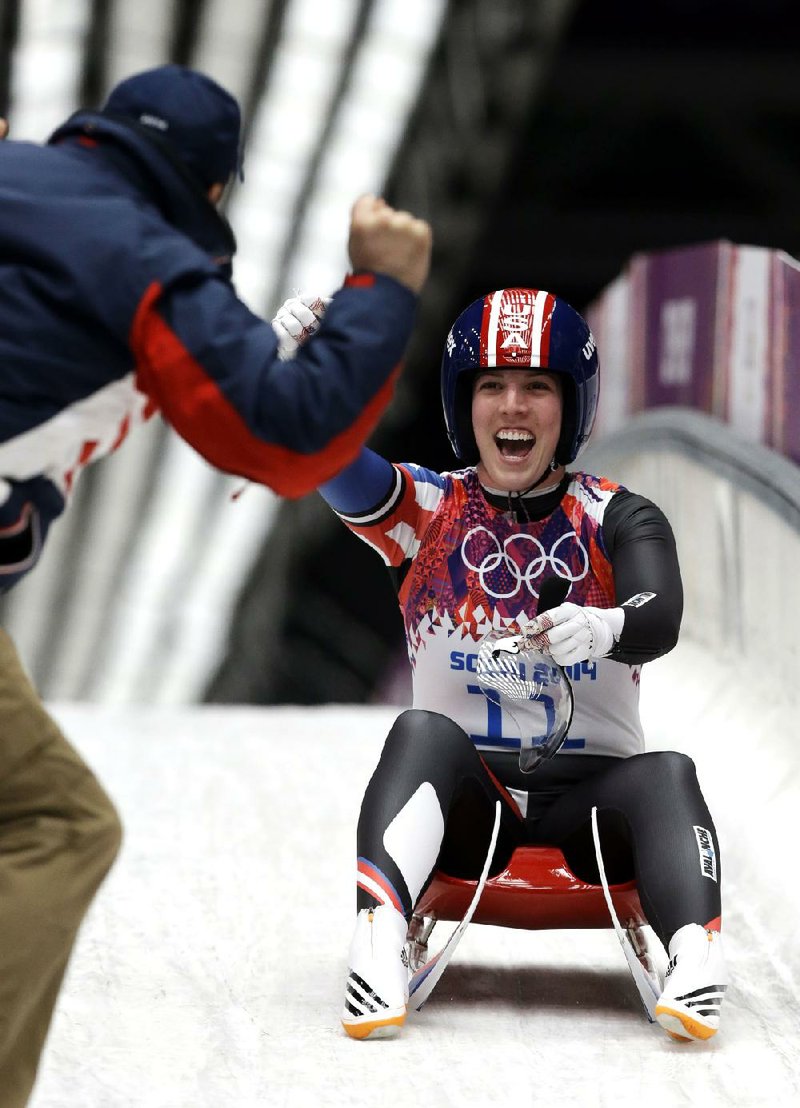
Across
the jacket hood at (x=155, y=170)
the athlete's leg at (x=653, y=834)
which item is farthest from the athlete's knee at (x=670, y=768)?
the jacket hood at (x=155, y=170)

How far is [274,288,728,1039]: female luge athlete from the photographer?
281cm

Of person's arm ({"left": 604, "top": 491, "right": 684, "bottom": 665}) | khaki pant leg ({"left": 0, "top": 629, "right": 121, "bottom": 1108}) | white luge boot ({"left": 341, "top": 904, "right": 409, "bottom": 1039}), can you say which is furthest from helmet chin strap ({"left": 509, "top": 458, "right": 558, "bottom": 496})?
khaki pant leg ({"left": 0, "top": 629, "right": 121, "bottom": 1108})

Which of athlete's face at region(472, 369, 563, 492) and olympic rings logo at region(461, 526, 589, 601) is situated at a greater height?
athlete's face at region(472, 369, 563, 492)

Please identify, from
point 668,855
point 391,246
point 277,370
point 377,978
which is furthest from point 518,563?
point 277,370

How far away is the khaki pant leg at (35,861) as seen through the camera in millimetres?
2002

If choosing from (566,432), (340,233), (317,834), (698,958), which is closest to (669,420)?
(317,834)

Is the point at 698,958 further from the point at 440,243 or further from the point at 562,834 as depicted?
the point at 440,243

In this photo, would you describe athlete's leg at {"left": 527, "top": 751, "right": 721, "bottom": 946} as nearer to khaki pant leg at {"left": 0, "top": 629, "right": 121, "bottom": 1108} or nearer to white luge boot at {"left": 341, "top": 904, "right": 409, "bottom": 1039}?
white luge boot at {"left": 341, "top": 904, "right": 409, "bottom": 1039}

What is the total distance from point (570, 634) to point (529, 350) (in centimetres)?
54

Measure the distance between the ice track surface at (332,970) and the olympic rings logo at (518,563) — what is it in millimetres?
717

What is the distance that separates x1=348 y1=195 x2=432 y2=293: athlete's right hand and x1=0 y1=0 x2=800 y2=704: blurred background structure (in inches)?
97.3

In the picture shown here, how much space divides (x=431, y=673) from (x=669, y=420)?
2.84 m

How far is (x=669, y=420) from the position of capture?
5.71m

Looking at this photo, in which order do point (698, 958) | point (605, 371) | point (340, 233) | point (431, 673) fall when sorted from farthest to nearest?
point (340, 233)
point (605, 371)
point (431, 673)
point (698, 958)
